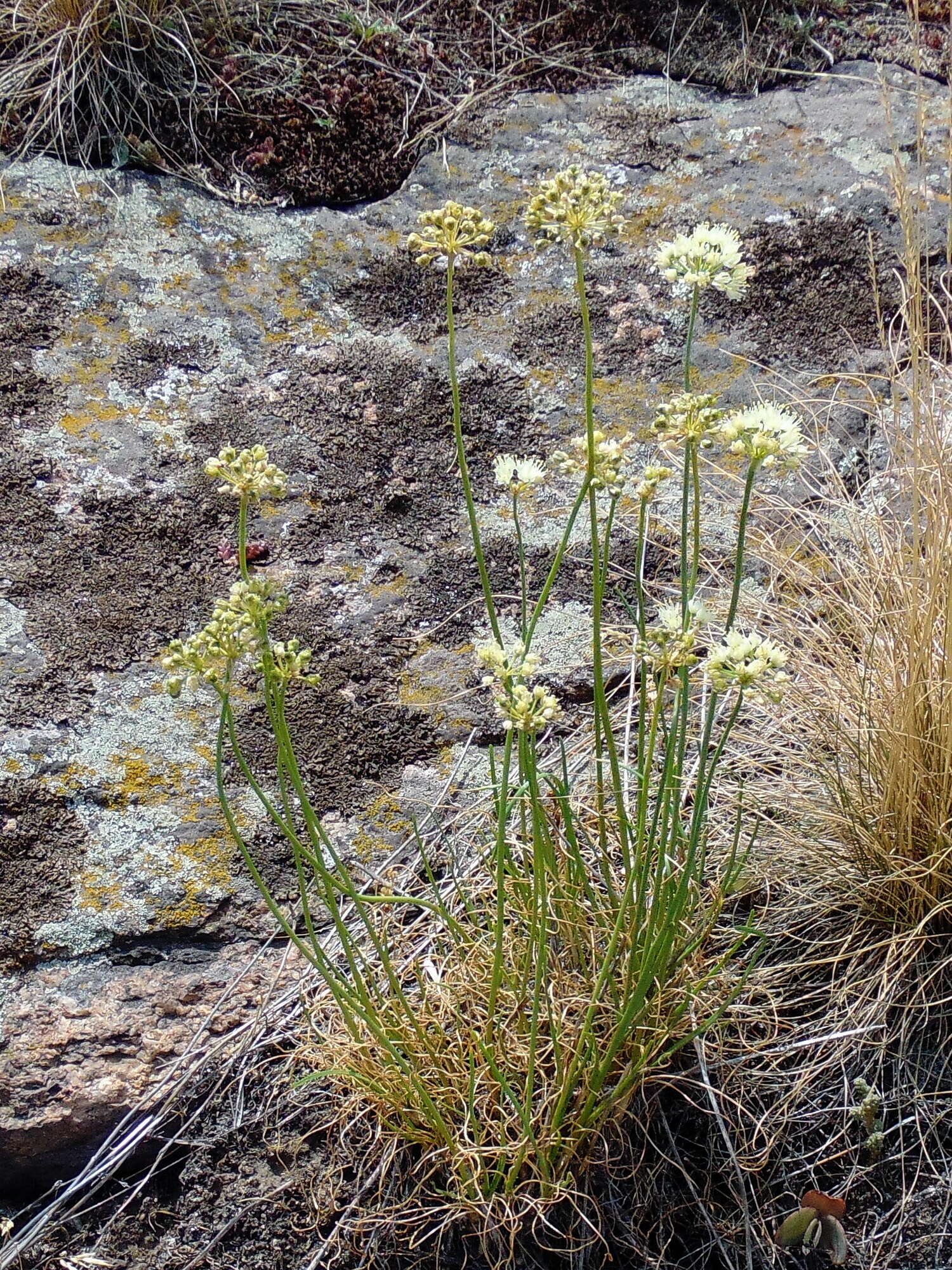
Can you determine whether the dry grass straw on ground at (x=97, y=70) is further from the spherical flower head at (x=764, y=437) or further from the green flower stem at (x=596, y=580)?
the spherical flower head at (x=764, y=437)

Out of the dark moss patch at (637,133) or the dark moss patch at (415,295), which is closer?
the dark moss patch at (415,295)

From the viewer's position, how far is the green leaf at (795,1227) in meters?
1.61

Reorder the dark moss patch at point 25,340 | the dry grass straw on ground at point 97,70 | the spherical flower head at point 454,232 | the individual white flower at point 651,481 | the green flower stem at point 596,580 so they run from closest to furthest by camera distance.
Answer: the green flower stem at point 596,580 → the spherical flower head at point 454,232 → the individual white flower at point 651,481 → the dark moss patch at point 25,340 → the dry grass straw on ground at point 97,70

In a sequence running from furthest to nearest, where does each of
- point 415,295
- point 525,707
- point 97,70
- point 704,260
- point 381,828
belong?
point 97,70 < point 415,295 < point 381,828 < point 704,260 < point 525,707

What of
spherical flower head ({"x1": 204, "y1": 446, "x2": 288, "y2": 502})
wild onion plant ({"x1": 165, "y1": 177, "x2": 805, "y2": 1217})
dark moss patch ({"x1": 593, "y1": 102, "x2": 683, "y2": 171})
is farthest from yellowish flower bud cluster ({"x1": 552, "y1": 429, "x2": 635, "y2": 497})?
dark moss patch ({"x1": 593, "y1": 102, "x2": 683, "y2": 171})

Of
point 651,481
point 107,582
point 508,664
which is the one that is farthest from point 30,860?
point 651,481

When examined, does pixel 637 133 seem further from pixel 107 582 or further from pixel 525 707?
pixel 525 707

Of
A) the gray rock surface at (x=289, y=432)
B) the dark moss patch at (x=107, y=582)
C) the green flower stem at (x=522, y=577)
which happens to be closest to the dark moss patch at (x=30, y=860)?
the gray rock surface at (x=289, y=432)

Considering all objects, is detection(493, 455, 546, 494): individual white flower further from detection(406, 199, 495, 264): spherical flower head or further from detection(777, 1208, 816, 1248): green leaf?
detection(777, 1208, 816, 1248): green leaf

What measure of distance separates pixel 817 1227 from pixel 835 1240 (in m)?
0.03

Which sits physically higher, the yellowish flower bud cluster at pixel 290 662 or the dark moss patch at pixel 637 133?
the dark moss patch at pixel 637 133

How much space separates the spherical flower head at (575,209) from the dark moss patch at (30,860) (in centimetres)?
129

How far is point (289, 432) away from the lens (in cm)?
251

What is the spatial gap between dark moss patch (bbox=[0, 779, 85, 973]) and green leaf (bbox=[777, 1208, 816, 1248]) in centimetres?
124
